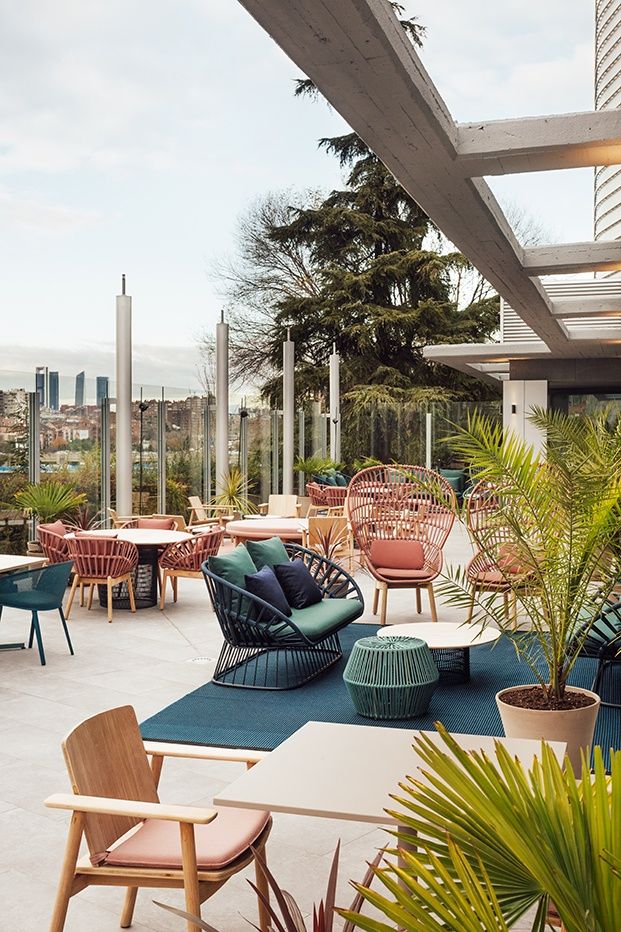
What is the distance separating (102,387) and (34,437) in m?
1.57

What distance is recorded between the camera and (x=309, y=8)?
10.5ft

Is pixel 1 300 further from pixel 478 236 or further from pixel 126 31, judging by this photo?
pixel 478 236

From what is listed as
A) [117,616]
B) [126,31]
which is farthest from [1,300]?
[117,616]

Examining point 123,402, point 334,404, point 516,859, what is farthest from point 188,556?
point 334,404

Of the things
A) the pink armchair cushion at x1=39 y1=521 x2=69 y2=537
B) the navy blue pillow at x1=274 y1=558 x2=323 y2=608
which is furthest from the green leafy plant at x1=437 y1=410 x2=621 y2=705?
the pink armchair cushion at x1=39 y1=521 x2=69 y2=537

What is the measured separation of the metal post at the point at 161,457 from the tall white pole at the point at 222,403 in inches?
42.8

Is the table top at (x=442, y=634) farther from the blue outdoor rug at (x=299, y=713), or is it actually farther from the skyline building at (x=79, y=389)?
the skyline building at (x=79, y=389)

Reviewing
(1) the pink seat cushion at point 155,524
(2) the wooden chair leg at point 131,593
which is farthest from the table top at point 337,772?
(1) the pink seat cushion at point 155,524

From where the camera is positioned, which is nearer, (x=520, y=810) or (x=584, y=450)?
A: (x=520, y=810)

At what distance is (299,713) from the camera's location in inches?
230

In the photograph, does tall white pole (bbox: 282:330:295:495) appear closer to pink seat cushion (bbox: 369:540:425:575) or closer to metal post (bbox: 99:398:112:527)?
metal post (bbox: 99:398:112:527)

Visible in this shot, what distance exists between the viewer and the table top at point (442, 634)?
249 inches

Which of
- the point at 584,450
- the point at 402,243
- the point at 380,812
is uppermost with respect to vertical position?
the point at 402,243

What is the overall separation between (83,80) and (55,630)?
1611cm
